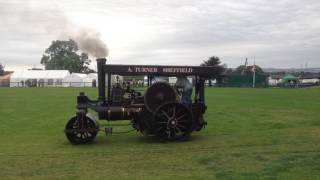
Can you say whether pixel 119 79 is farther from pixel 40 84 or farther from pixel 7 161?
pixel 40 84

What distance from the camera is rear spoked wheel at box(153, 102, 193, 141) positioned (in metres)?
13.2

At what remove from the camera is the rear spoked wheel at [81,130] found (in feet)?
43.1

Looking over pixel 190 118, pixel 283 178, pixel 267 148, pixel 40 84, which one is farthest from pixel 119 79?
pixel 40 84

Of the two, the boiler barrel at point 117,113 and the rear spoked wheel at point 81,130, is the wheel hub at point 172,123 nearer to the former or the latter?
the boiler barrel at point 117,113

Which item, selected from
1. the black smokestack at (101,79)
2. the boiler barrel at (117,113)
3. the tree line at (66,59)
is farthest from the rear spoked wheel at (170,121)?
the tree line at (66,59)

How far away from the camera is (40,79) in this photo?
290 ft

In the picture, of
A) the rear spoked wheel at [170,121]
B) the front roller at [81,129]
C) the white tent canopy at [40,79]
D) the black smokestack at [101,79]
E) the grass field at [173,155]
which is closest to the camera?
the grass field at [173,155]

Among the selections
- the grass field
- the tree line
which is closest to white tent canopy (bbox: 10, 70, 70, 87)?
the tree line

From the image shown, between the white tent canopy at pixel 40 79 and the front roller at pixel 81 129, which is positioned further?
the white tent canopy at pixel 40 79

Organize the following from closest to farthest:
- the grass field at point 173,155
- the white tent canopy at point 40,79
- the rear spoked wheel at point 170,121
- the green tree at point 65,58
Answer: the grass field at point 173,155 < the rear spoked wheel at point 170,121 < the white tent canopy at point 40,79 < the green tree at point 65,58

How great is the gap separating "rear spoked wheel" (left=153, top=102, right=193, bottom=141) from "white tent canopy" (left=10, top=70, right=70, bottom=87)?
250ft

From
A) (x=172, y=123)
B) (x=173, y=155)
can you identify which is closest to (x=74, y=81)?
(x=172, y=123)

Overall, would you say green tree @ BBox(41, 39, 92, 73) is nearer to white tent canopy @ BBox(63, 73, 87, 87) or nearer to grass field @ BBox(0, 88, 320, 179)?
white tent canopy @ BBox(63, 73, 87, 87)

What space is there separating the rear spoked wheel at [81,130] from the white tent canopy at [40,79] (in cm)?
7580
